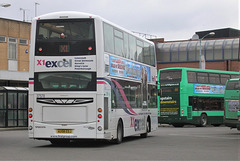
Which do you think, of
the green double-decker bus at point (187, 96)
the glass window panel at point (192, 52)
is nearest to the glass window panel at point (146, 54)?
the green double-decker bus at point (187, 96)

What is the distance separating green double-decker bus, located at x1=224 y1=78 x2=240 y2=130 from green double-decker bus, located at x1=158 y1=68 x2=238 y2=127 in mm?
8238

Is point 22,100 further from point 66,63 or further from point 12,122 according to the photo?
point 66,63

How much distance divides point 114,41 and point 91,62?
6.25ft

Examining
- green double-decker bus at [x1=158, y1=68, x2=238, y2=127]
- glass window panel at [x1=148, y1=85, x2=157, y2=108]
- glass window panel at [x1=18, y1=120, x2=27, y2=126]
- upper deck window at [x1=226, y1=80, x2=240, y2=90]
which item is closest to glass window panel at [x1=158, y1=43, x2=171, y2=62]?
green double-decker bus at [x1=158, y1=68, x2=238, y2=127]

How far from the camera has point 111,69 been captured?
17.8 meters

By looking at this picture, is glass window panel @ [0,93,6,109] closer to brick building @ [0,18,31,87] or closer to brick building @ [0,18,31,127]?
brick building @ [0,18,31,127]

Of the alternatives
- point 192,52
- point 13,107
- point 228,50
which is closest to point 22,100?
point 13,107

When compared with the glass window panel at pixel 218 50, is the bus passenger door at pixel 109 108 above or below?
below

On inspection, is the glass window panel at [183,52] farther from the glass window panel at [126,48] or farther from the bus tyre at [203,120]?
the glass window panel at [126,48]

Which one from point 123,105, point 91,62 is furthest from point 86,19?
point 123,105

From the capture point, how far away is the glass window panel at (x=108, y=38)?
680 inches

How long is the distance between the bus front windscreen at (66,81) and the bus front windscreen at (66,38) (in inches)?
26.9

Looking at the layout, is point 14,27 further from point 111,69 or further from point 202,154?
point 202,154

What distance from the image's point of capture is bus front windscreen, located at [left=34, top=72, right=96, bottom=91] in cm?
1680
